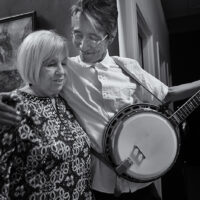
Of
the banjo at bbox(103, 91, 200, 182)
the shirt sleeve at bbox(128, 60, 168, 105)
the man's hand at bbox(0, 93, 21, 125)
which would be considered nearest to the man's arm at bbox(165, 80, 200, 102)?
the shirt sleeve at bbox(128, 60, 168, 105)

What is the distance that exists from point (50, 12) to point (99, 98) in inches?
29.0

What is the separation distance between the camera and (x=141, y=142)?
117 cm

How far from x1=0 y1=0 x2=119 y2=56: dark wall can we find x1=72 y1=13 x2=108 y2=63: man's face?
1.13 feet

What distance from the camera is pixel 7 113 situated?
0.92m

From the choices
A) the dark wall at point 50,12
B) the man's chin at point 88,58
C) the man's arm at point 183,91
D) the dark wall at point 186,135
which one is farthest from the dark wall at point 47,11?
the dark wall at point 186,135

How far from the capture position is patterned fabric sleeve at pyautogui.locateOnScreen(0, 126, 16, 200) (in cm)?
93

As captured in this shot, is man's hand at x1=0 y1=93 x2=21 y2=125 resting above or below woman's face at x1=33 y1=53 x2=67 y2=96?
below

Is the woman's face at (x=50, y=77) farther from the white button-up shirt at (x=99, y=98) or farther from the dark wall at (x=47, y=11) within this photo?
the dark wall at (x=47, y=11)

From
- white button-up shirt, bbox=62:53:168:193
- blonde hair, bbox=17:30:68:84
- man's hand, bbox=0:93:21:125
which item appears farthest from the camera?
white button-up shirt, bbox=62:53:168:193

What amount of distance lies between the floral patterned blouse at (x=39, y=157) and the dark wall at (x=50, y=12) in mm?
626

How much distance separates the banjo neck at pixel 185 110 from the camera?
1255 millimetres

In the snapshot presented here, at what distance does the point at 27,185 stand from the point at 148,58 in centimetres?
179

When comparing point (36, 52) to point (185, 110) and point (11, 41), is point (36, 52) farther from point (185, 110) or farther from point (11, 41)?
point (11, 41)

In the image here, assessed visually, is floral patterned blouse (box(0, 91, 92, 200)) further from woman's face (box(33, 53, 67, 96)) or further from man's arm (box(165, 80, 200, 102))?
man's arm (box(165, 80, 200, 102))
